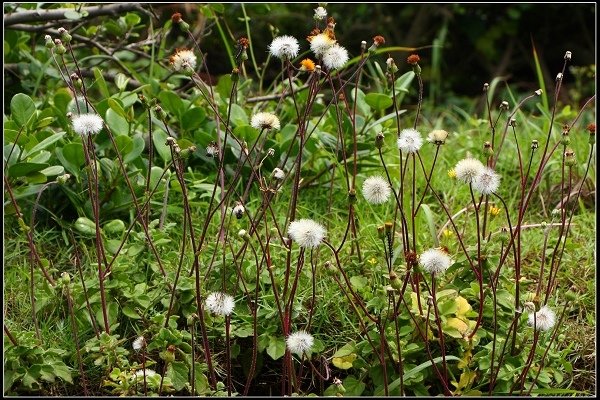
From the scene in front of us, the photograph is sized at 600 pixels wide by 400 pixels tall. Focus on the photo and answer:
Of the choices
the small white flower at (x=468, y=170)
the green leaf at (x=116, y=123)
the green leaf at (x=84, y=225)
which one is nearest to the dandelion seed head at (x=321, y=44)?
the small white flower at (x=468, y=170)

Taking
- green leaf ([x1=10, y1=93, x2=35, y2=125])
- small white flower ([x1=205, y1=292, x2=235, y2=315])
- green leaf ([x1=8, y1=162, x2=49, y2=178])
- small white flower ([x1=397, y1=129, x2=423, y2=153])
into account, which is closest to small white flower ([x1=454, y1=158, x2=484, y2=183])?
small white flower ([x1=397, y1=129, x2=423, y2=153])

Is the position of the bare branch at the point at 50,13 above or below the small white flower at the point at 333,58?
above

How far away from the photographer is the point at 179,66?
1895mm

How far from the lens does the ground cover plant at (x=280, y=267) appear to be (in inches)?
72.9

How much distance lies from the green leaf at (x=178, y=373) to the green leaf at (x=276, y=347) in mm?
193

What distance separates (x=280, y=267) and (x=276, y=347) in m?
0.37

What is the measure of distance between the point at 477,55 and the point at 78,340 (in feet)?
16.7

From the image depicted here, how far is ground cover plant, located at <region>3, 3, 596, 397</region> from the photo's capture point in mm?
1851

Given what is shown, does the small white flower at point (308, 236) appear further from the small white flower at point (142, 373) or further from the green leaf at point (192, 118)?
the green leaf at point (192, 118)

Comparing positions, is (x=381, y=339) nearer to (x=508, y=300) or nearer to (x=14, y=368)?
(x=508, y=300)

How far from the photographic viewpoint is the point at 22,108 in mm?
2492

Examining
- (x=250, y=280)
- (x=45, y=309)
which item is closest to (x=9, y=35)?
(x=45, y=309)

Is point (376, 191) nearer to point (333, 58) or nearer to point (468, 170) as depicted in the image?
point (468, 170)

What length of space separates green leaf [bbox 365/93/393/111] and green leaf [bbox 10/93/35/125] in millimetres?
1063
